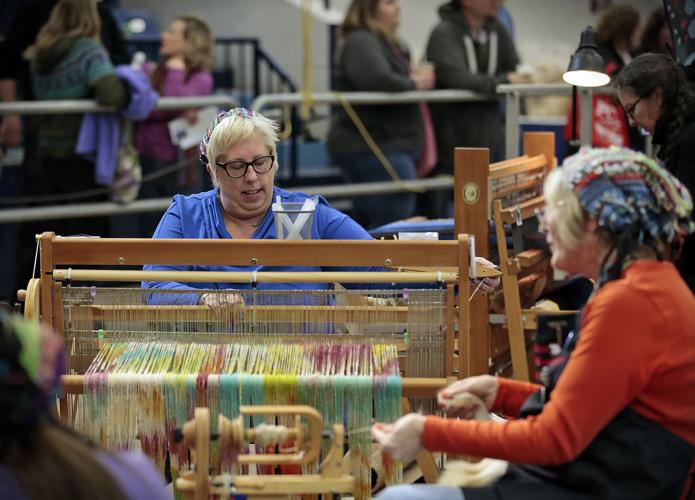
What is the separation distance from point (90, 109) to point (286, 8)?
5787mm

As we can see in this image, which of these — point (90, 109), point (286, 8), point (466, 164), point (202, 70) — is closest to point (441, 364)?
point (466, 164)

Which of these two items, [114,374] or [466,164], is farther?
[466,164]

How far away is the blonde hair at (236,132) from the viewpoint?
385 cm

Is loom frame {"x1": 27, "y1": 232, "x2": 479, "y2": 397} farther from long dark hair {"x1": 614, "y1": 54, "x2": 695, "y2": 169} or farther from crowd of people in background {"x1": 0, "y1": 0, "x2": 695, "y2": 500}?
long dark hair {"x1": 614, "y1": 54, "x2": 695, "y2": 169}

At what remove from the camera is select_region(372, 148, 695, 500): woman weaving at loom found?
7.96 ft

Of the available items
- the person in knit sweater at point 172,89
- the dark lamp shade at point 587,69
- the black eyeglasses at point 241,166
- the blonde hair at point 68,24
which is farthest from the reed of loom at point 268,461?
the person in knit sweater at point 172,89

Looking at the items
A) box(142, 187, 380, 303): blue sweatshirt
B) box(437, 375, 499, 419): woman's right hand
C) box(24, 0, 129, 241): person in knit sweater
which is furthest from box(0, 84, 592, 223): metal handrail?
box(437, 375, 499, 419): woman's right hand

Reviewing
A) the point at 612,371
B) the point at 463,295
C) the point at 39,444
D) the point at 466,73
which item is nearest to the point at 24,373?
the point at 39,444

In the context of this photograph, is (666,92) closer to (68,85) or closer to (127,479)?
(127,479)

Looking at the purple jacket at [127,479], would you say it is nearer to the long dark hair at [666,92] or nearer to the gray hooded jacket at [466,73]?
the long dark hair at [666,92]

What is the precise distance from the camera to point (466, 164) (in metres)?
4.39

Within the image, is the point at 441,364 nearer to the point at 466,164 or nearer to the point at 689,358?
the point at 689,358

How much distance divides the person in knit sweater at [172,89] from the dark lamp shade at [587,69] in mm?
2764

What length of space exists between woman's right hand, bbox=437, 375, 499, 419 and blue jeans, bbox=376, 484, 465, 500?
0.20m
